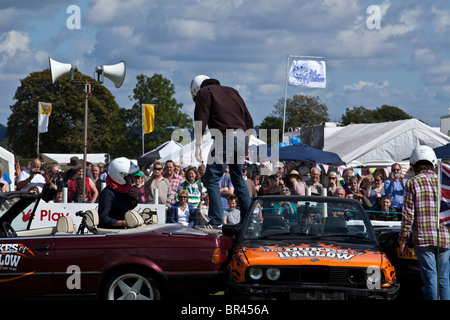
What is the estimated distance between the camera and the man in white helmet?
29.6 feet

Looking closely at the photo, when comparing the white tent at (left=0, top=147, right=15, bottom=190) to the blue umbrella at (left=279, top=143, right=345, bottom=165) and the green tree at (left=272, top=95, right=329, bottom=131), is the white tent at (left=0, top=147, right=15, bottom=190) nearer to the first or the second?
the blue umbrella at (left=279, top=143, right=345, bottom=165)

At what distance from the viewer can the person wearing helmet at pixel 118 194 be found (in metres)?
8.27

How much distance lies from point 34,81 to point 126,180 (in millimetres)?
71426

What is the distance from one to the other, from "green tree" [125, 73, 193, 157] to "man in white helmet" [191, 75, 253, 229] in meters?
60.7

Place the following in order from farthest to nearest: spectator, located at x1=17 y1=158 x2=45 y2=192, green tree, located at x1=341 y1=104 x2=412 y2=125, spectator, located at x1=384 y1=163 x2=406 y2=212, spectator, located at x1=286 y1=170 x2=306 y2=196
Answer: green tree, located at x1=341 y1=104 x2=412 y2=125 < spectator, located at x1=17 y1=158 x2=45 y2=192 < spectator, located at x1=286 y1=170 x2=306 y2=196 < spectator, located at x1=384 y1=163 x2=406 y2=212

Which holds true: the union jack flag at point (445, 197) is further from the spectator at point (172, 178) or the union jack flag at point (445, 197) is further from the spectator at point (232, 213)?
the spectator at point (172, 178)

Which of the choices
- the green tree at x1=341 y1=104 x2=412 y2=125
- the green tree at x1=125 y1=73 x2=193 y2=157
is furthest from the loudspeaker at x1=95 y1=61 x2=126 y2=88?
the green tree at x1=341 y1=104 x2=412 y2=125

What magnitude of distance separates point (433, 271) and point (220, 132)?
3133 mm

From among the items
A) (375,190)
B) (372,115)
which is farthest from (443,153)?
(372,115)

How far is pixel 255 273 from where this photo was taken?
7223 millimetres

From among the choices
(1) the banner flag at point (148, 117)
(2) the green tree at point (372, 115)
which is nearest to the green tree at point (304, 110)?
(2) the green tree at point (372, 115)

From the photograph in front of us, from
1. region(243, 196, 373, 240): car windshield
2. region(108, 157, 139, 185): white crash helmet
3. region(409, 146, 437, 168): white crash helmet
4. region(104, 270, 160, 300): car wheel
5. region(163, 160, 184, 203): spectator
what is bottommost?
region(104, 270, 160, 300): car wheel
